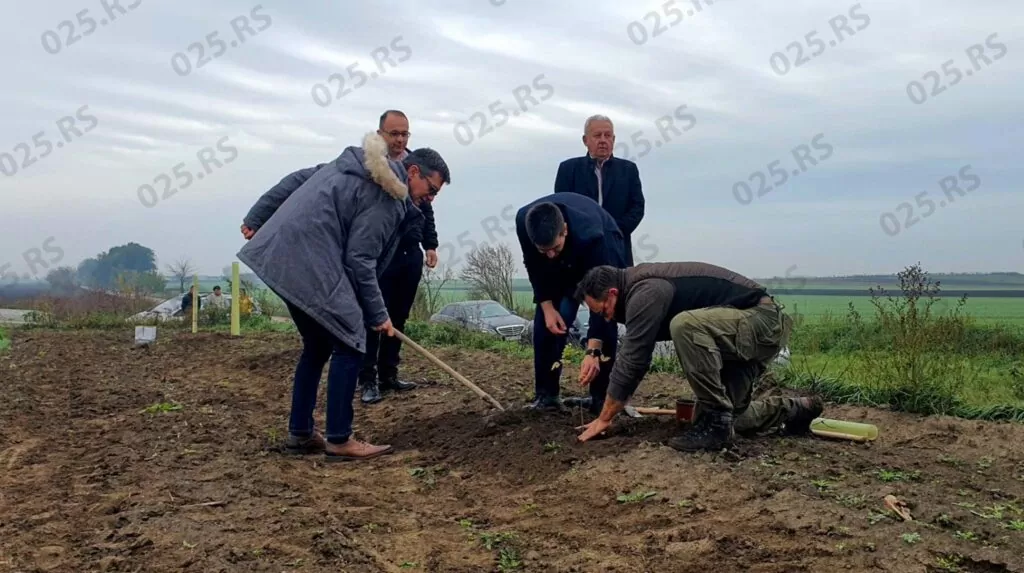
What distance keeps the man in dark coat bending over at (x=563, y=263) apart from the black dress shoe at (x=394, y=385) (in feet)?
5.78

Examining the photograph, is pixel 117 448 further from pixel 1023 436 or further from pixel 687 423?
pixel 1023 436

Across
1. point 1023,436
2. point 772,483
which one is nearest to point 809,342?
point 1023,436

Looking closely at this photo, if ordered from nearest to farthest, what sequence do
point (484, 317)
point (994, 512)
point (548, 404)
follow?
point (994, 512) < point (548, 404) < point (484, 317)

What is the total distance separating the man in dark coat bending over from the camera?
4.70m

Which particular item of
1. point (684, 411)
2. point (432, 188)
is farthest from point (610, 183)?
point (684, 411)

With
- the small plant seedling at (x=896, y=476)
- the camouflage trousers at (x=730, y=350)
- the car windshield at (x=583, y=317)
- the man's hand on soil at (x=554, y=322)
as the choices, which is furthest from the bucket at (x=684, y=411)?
the car windshield at (x=583, y=317)

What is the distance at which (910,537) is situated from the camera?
302 centimetres

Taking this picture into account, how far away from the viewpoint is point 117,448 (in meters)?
5.09

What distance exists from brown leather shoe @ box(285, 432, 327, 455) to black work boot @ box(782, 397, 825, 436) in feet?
8.78

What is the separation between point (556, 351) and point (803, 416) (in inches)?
60.7

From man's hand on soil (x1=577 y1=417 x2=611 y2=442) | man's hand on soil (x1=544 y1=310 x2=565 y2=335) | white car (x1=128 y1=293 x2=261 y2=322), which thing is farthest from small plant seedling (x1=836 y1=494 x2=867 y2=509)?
white car (x1=128 y1=293 x2=261 y2=322)

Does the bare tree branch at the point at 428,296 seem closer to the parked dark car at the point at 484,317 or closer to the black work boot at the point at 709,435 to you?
the parked dark car at the point at 484,317

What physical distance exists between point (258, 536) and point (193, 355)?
8339 millimetres

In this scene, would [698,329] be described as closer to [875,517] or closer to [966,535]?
[875,517]
